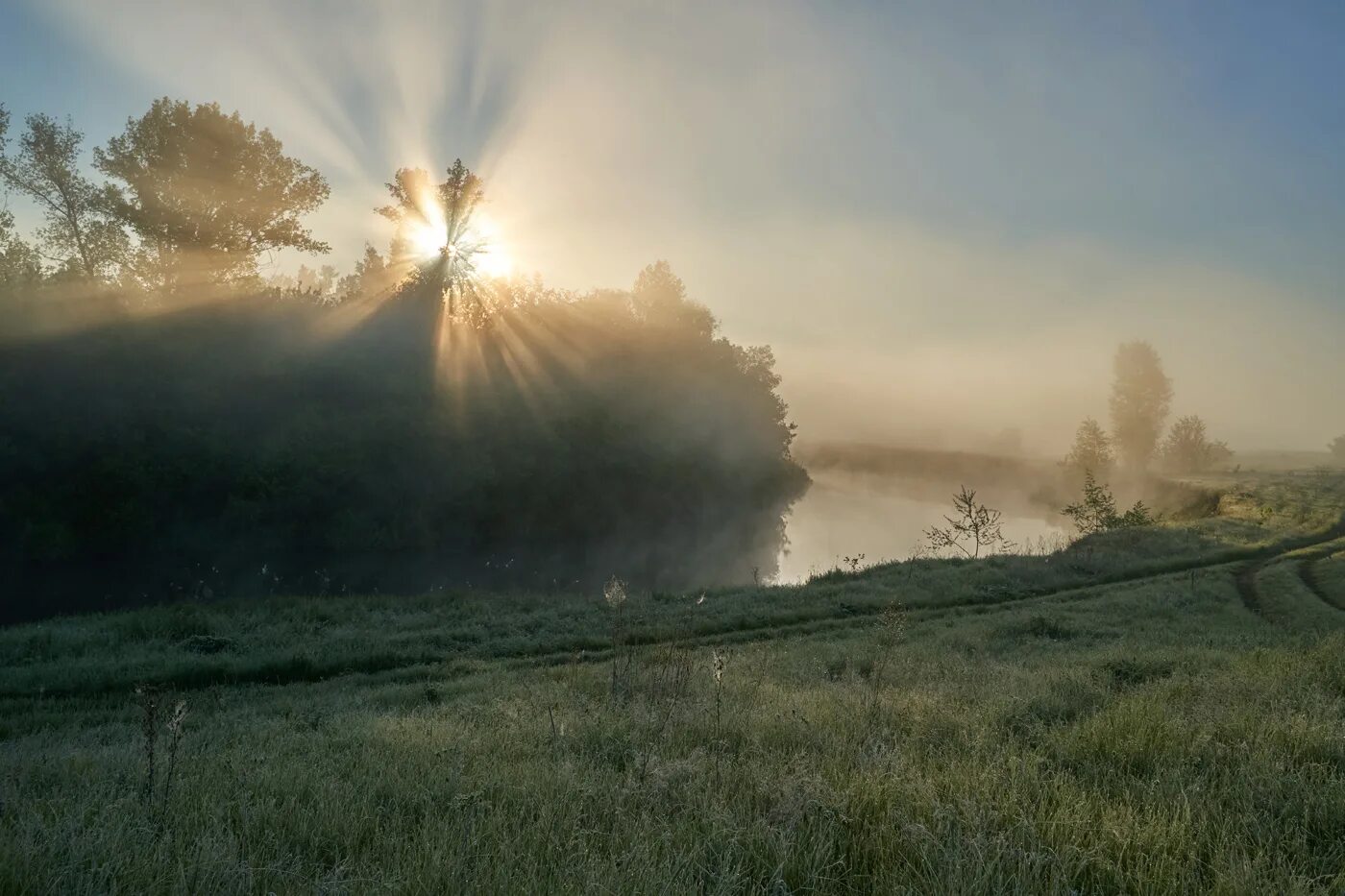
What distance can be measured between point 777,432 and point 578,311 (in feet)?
95.5

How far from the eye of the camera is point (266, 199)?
5388 centimetres

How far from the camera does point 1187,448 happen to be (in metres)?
95.6

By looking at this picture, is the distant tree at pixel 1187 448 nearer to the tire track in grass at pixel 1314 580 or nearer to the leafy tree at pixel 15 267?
the tire track in grass at pixel 1314 580

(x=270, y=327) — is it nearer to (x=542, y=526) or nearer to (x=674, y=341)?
(x=542, y=526)

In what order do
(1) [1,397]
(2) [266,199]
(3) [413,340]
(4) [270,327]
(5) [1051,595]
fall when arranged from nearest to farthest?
(5) [1051,595]
(1) [1,397]
(4) [270,327]
(3) [413,340]
(2) [266,199]

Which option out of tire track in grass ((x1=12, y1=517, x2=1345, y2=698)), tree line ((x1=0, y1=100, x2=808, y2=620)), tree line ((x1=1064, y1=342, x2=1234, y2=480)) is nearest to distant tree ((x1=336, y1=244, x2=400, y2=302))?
tree line ((x1=0, y1=100, x2=808, y2=620))

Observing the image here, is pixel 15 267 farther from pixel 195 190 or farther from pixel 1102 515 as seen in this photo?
pixel 1102 515

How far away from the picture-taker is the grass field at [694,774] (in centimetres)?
378

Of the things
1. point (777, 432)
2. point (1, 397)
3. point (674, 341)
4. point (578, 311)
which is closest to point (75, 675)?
point (1, 397)

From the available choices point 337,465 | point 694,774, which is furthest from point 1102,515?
point 694,774

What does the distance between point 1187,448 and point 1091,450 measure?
1145 inches

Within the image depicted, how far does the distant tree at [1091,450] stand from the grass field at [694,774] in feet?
232

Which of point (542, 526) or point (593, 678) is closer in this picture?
point (593, 678)

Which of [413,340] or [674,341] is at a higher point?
[674,341]
